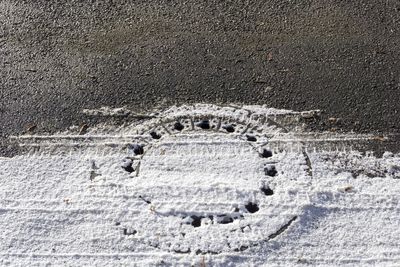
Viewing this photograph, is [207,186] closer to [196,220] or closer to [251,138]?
[196,220]

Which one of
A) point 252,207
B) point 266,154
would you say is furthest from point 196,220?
point 266,154

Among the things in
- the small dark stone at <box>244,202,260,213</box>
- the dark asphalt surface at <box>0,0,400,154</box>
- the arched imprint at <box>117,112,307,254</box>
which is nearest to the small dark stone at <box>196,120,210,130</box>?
the arched imprint at <box>117,112,307,254</box>

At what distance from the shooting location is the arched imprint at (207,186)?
2.77 metres

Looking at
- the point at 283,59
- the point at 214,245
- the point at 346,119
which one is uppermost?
the point at 283,59

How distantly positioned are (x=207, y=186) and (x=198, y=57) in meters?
1.13

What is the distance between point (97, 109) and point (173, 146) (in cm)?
59

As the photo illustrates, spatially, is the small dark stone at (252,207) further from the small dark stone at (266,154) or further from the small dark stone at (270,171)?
the small dark stone at (266,154)

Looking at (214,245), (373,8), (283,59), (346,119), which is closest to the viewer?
(214,245)

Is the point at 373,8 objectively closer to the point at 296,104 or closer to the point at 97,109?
the point at 296,104

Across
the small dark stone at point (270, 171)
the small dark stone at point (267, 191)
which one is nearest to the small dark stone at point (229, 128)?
the small dark stone at point (270, 171)

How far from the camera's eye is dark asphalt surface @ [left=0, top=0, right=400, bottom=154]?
345cm

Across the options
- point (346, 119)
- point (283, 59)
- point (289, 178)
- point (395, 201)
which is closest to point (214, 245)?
point (289, 178)

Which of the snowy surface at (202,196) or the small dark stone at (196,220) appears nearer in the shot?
the snowy surface at (202,196)

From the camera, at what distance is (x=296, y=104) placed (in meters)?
3.42
